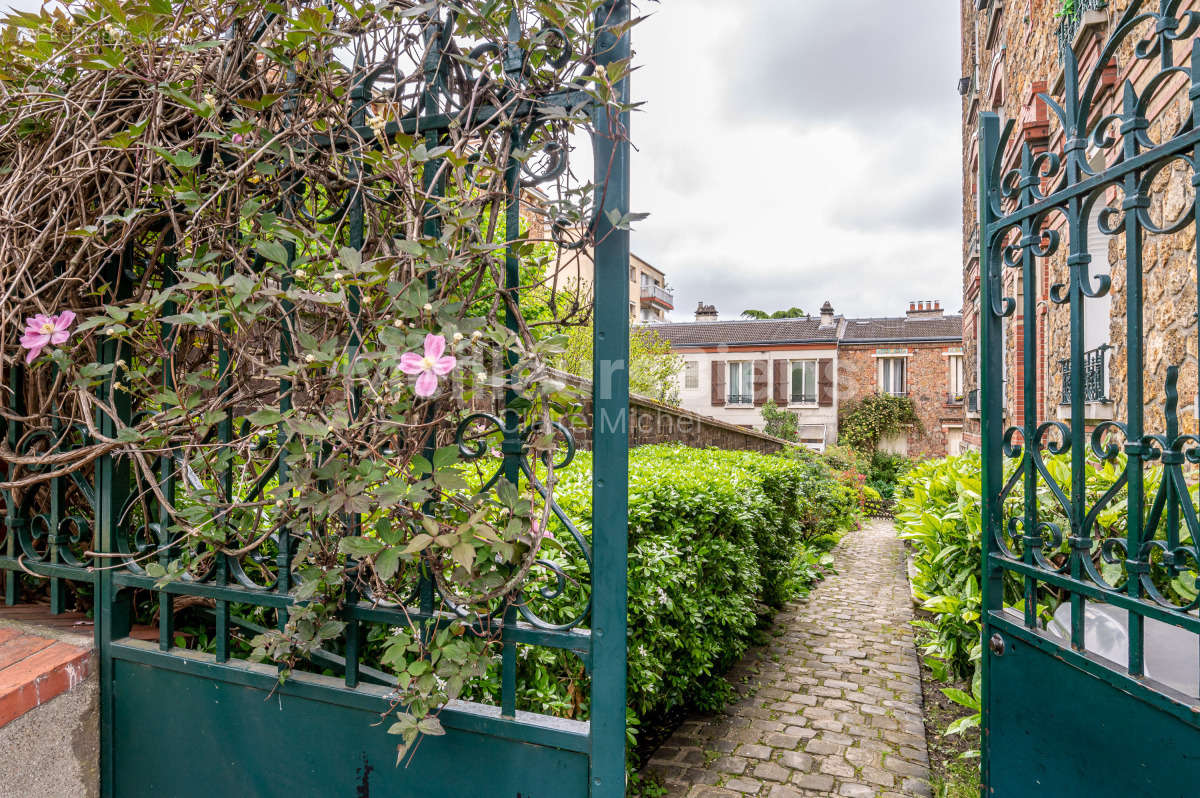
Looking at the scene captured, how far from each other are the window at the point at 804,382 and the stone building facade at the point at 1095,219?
1558 centimetres

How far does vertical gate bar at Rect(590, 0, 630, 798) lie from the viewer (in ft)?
4.87

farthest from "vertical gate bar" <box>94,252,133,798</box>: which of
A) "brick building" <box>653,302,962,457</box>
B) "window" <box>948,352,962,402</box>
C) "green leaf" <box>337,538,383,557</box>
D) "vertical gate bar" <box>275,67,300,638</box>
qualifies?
"window" <box>948,352,962,402</box>

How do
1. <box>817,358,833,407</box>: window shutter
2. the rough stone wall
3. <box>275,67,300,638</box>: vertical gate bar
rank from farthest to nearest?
1. <box>817,358,833,407</box>: window shutter
2. the rough stone wall
3. <box>275,67,300,638</box>: vertical gate bar

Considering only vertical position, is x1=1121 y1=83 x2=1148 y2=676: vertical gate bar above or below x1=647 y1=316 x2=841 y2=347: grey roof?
below

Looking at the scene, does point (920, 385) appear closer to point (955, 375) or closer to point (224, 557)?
point (955, 375)

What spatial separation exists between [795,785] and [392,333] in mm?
3034

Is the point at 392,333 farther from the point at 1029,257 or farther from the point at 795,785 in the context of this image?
the point at 795,785

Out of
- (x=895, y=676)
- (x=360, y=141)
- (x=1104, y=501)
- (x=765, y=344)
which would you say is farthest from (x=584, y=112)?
(x=765, y=344)

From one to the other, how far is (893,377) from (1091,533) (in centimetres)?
2591

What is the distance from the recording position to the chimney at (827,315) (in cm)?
2823

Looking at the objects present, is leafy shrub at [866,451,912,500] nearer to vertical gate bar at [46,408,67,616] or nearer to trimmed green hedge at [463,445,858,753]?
trimmed green hedge at [463,445,858,753]

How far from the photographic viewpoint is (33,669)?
1828 mm

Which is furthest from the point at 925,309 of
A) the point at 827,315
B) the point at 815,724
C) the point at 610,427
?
the point at 610,427

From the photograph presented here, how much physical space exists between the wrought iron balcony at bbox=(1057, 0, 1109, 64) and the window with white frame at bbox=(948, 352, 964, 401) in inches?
817
